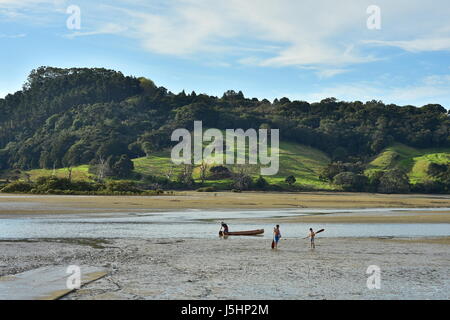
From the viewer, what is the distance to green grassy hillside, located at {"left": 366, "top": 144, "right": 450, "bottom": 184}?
136 metres

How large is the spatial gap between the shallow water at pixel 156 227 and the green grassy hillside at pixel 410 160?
285ft

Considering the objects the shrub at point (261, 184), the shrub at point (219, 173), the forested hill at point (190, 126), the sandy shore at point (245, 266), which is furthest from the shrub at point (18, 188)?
the sandy shore at point (245, 266)

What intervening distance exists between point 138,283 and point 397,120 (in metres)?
177

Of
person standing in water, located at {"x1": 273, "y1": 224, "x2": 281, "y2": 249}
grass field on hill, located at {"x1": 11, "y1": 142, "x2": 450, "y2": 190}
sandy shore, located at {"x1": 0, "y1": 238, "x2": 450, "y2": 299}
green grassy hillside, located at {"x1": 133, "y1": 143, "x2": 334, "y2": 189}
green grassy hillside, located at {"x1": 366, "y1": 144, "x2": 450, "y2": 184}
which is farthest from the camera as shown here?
green grassy hillside, located at {"x1": 366, "y1": 144, "x2": 450, "y2": 184}

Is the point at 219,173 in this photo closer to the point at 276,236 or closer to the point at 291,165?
the point at 291,165

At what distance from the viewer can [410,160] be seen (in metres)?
151

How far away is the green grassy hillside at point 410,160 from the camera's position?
447 feet

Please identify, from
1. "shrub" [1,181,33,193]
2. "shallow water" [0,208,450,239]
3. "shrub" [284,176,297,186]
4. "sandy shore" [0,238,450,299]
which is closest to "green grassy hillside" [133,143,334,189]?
"shrub" [284,176,297,186]

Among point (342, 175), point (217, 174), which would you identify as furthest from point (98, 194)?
point (342, 175)

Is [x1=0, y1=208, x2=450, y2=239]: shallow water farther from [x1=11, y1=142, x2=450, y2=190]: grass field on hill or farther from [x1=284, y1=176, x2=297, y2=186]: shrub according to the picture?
[x1=284, y1=176, x2=297, y2=186]: shrub

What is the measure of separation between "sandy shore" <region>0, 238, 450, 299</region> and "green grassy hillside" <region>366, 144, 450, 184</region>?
100m

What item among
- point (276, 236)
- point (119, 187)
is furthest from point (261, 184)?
point (276, 236)

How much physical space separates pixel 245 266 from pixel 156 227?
16835 mm

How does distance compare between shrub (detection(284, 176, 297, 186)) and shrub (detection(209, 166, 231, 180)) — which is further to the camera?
shrub (detection(209, 166, 231, 180))
